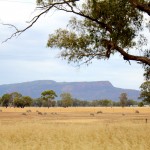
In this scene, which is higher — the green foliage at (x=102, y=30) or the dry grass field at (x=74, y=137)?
the green foliage at (x=102, y=30)

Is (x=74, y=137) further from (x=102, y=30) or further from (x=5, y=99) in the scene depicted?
(x=5, y=99)

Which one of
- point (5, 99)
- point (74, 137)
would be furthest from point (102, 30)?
point (5, 99)

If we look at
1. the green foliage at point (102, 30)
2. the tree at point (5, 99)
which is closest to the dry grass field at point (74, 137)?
the green foliage at point (102, 30)

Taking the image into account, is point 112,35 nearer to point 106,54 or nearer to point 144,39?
point 106,54

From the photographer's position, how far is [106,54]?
1736 cm

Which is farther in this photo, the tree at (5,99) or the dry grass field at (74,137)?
the tree at (5,99)

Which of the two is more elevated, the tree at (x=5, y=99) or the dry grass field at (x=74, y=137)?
the tree at (x=5, y=99)

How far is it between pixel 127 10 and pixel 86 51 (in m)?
2.80

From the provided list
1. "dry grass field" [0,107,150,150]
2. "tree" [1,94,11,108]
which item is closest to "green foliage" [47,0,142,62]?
"dry grass field" [0,107,150,150]

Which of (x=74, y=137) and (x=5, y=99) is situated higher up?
(x=5, y=99)

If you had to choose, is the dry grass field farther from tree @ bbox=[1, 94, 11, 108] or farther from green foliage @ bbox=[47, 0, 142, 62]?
tree @ bbox=[1, 94, 11, 108]

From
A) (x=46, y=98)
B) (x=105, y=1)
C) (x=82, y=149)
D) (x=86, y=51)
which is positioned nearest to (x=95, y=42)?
(x=86, y=51)

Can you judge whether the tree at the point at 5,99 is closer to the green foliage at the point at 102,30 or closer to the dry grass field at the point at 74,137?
the dry grass field at the point at 74,137

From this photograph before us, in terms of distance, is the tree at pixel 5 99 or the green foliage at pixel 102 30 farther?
the tree at pixel 5 99
